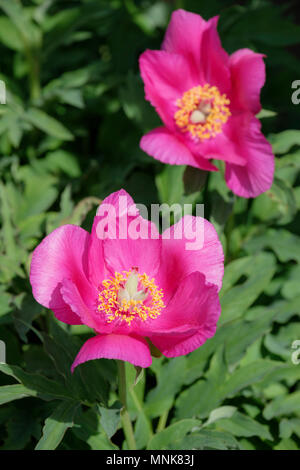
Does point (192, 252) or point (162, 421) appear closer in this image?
point (192, 252)

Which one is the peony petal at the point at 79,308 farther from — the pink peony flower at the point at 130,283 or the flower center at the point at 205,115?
the flower center at the point at 205,115

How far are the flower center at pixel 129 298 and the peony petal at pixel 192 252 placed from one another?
4cm

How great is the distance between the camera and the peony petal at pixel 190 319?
108 centimetres

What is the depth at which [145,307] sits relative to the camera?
4.04 ft

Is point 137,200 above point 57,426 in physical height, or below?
above

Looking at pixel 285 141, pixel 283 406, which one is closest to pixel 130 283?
pixel 283 406

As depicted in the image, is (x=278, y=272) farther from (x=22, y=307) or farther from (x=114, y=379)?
(x=22, y=307)

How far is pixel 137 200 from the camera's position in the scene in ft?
6.46

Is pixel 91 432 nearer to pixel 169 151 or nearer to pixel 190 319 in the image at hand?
pixel 190 319

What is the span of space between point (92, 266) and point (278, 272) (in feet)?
2.67

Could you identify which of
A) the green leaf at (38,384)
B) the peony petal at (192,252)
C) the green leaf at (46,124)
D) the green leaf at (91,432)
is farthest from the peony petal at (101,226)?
the green leaf at (46,124)

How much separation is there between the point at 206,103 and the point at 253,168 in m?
0.23

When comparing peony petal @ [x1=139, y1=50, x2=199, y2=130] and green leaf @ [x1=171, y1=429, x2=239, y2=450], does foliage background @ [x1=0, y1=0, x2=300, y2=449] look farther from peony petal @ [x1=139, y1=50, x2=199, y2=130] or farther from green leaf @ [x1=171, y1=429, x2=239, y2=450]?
peony petal @ [x1=139, y1=50, x2=199, y2=130]
